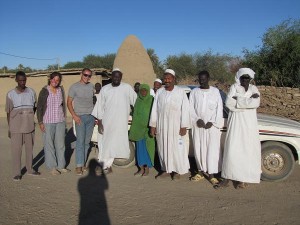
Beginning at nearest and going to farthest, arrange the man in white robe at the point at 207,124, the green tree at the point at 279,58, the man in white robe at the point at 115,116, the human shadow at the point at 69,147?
1. the man in white robe at the point at 207,124
2. the man in white robe at the point at 115,116
3. the human shadow at the point at 69,147
4. the green tree at the point at 279,58

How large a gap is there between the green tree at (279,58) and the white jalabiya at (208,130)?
1172 cm

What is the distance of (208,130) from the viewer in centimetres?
539

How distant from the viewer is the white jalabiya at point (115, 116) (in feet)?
19.4

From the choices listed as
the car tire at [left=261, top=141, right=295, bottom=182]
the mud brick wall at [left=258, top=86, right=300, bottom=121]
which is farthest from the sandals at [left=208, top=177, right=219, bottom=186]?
the mud brick wall at [left=258, top=86, right=300, bottom=121]

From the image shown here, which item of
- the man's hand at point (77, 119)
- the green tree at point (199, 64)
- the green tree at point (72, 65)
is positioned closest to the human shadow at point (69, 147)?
the man's hand at point (77, 119)

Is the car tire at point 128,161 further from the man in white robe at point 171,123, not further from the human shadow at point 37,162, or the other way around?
the human shadow at point 37,162

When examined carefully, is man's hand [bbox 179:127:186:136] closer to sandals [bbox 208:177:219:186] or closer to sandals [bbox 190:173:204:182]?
sandals [bbox 190:173:204:182]

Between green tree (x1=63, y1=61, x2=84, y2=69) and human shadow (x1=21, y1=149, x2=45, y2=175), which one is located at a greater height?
green tree (x1=63, y1=61, x2=84, y2=69)

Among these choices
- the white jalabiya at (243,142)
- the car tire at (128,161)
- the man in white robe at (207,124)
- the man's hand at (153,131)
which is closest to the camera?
the white jalabiya at (243,142)

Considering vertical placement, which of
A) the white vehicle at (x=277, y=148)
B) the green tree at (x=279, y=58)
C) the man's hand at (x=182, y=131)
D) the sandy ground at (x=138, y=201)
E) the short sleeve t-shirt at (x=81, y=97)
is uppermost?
the green tree at (x=279, y=58)

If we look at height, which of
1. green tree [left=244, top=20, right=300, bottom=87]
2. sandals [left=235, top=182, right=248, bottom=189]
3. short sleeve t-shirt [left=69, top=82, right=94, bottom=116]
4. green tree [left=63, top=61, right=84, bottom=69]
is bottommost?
sandals [left=235, top=182, right=248, bottom=189]

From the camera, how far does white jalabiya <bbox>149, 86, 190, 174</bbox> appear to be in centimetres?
546

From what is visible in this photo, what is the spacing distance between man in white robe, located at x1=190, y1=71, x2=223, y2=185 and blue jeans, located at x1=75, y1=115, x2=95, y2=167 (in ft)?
6.52

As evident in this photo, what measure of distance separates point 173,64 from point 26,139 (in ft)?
106
